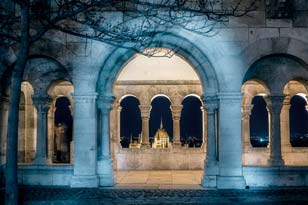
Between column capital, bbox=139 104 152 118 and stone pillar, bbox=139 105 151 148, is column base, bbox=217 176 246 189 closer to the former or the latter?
stone pillar, bbox=139 105 151 148

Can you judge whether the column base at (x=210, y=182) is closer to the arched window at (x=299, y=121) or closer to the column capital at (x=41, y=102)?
the column capital at (x=41, y=102)

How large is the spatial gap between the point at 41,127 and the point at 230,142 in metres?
4.74

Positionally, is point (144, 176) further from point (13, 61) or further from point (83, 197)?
point (13, 61)

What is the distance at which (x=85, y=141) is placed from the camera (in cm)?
1048

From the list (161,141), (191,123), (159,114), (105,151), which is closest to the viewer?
(105,151)

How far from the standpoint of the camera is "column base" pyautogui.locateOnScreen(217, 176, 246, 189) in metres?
10.3

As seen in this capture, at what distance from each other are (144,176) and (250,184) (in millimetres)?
3209

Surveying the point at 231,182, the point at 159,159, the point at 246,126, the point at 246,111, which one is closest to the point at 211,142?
the point at 231,182

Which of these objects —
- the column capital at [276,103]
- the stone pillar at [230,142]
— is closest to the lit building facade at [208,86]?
the stone pillar at [230,142]

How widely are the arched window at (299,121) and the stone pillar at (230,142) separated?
47.6 feet

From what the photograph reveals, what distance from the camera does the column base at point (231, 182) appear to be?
1030cm

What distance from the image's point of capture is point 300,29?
34.9 ft

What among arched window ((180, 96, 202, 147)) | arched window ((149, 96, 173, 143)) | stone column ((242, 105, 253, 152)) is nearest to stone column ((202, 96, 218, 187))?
stone column ((242, 105, 253, 152))

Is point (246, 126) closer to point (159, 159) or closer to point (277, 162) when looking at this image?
point (159, 159)
